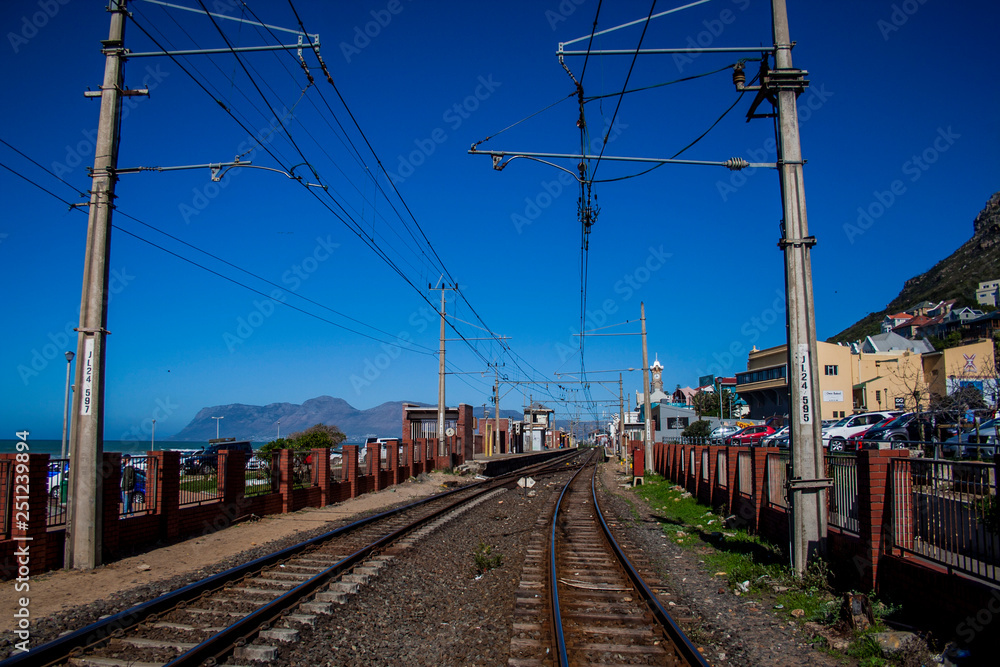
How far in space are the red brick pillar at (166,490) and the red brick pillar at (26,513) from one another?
106 inches

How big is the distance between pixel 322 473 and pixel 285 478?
2.19 metres

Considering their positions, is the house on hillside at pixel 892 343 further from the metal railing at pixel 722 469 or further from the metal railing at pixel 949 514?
the metal railing at pixel 949 514

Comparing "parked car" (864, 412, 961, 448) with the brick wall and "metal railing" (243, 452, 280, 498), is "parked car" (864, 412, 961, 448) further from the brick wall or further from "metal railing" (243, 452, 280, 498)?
"metal railing" (243, 452, 280, 498)

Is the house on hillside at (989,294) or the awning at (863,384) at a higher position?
the house on hillside at (989,294)

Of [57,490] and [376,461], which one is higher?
[57,490]

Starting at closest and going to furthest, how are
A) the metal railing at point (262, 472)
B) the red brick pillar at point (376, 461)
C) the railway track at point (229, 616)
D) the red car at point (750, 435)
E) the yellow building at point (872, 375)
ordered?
1. the railway track at point (229, 616)
2. the metal railing at point (262, 472)
3. the red brick pillar at point (376, 461)
4. the red car at point (750, 435)
5. the yellow building at point (872, 375)

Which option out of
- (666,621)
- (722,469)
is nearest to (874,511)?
(666,621)

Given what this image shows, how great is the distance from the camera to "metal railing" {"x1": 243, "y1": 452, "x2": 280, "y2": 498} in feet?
56.0

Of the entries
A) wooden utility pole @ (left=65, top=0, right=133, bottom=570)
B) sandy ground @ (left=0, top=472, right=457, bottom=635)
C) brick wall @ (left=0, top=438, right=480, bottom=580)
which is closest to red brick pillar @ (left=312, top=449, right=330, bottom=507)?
brick wall @ (left=0, top=438, right=480, bottom=580)

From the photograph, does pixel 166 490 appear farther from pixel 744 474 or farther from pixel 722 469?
pixel 722 469

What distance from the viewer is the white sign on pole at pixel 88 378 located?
10375mm

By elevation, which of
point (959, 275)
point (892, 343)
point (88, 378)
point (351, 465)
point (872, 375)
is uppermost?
point (959, 275)

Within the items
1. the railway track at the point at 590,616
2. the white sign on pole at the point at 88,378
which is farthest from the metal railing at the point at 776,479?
the white sign on pole at the point at 88,378

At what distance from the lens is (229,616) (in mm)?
7078
